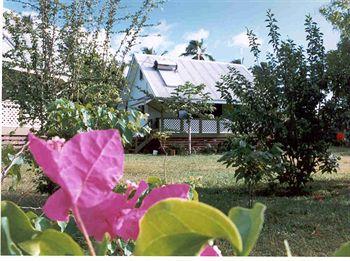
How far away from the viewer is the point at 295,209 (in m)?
3.03

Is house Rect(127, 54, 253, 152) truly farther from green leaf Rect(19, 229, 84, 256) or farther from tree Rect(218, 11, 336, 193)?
green leaf Rect(19, 229, 84, 256)

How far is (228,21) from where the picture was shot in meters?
0.70

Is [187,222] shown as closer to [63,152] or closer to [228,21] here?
[63,152]

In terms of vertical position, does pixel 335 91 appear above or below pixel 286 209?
above

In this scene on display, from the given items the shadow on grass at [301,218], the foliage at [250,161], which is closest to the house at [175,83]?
the shadow on grass at [301,218]

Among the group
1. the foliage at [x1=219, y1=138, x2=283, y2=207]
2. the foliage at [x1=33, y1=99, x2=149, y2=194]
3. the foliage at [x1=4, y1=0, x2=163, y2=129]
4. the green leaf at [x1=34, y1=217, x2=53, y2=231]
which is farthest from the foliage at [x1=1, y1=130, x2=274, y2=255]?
the foliage at [x1=219, y1=138, x2=283, y2=207]

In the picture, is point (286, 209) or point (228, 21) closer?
point (228, 21)

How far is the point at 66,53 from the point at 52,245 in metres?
2.96

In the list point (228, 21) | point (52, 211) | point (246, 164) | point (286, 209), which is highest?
point (228, 21)

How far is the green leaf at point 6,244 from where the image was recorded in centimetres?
22

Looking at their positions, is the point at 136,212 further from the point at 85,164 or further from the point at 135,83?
the point at 135,83

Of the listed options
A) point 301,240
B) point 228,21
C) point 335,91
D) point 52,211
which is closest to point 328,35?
point 335,91

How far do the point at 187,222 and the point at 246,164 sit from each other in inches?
123

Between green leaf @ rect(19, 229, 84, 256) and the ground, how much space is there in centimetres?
119
